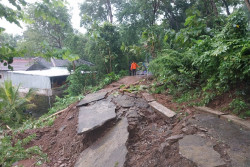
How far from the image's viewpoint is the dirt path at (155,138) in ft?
7.13

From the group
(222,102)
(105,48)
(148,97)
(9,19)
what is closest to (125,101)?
(148,97)

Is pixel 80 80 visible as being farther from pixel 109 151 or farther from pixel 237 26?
pixel 237 26

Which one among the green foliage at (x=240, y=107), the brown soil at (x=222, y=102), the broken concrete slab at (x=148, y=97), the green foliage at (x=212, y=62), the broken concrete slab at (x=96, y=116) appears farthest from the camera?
the broken concrete slab at (x=148, y=97)

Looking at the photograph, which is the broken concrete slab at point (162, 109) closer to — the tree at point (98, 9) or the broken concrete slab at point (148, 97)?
the broken concrete slab at point (148, 97)

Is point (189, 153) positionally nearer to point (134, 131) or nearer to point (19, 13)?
point (134, 131)

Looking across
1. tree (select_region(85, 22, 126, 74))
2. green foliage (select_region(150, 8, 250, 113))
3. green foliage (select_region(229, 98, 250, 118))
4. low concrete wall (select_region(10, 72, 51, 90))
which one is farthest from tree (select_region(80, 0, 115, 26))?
green foliage (select_region(229, 98, 250, 118))

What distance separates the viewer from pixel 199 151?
7.26 feet

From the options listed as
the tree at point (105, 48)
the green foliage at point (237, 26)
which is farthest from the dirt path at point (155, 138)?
the tree at point (105, 48)

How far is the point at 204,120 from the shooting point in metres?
3.04

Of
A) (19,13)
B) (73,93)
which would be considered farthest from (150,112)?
(73,93)

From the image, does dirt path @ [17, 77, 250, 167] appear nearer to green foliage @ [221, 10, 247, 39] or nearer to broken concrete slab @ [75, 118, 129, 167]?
broken concrete slab @ [75, 118, 129, 167]

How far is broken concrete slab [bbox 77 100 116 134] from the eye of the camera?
360cm

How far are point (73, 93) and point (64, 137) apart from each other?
5751 millimetres

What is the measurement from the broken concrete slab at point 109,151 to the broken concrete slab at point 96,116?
1.13 ft
